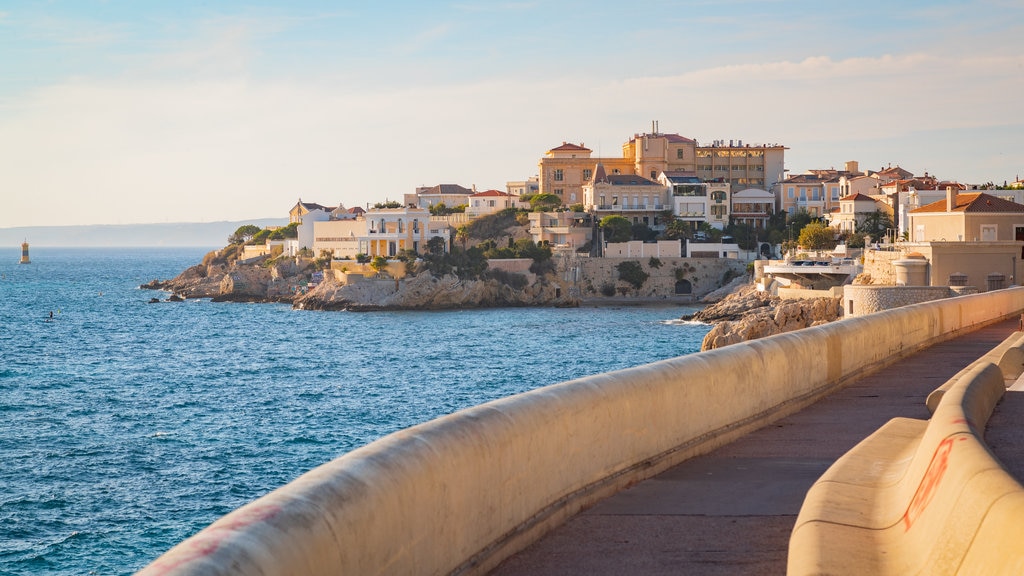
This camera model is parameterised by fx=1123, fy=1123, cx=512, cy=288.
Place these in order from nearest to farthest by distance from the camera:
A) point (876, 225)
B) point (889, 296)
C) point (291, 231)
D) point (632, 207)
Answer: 1. point (889, 296)
2. point (876, 225)
3. point (632, 207)
4. point (291, 231)

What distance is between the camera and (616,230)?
10388 centimetres

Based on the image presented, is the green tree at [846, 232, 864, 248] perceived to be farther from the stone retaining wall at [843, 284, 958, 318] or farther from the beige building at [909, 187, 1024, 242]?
the stone retaining wall at [843, 284, 958, 318]

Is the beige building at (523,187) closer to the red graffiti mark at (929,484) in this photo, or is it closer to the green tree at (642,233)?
the green tree at (642,233)

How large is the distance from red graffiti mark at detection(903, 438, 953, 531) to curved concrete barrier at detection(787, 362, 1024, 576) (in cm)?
1

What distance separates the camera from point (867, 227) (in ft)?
287

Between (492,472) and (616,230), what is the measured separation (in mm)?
98403

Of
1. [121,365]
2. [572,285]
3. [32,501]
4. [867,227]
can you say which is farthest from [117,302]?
[32,501]

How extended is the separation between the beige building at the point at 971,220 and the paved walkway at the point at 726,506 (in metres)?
41.1

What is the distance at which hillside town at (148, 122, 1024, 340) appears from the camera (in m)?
95.9

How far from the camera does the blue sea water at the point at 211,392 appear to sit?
23.3 m

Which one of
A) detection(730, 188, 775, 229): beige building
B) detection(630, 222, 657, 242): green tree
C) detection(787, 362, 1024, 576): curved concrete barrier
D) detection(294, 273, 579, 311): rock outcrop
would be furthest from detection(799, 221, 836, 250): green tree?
detection(787, 362, 1024, 576): curved concrete barrier

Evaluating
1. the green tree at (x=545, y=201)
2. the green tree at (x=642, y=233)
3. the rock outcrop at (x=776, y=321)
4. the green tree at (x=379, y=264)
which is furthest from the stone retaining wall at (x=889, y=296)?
the green tree at (x=545, y=201)

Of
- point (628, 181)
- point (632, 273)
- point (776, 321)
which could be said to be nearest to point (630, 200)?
point (628, 181)

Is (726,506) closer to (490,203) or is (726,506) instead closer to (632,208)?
(632,208)
